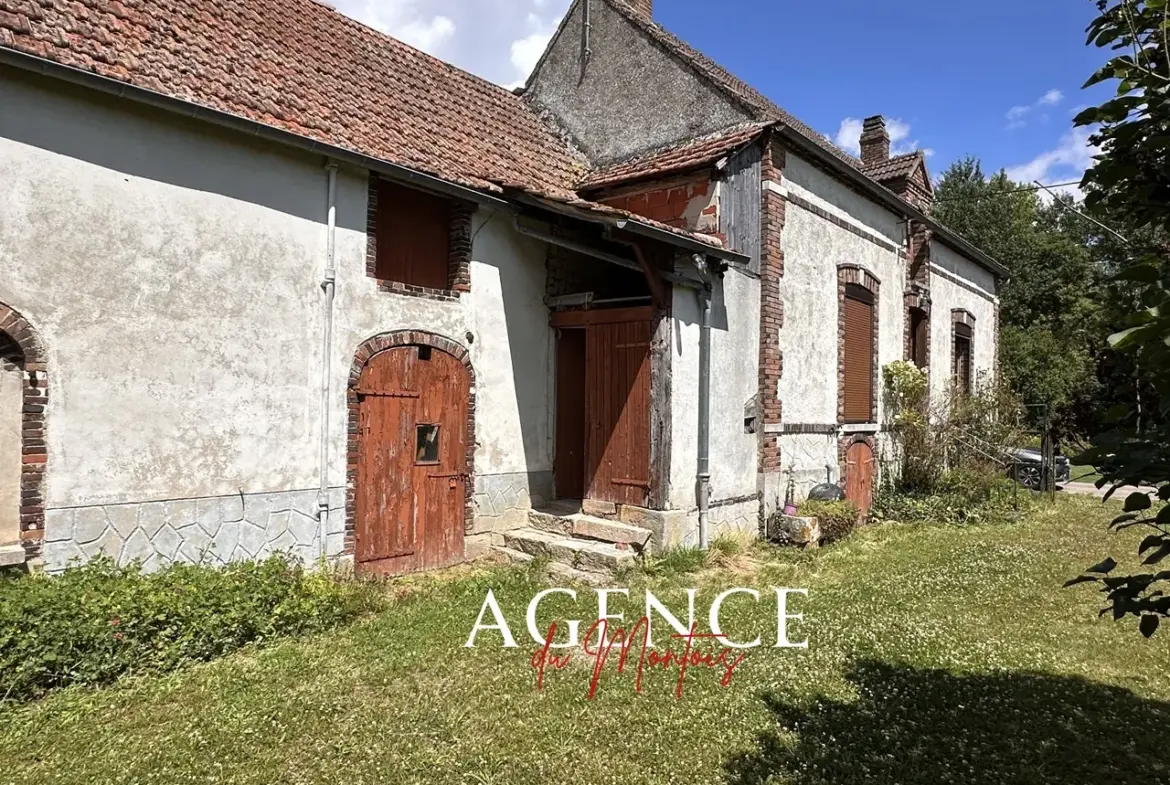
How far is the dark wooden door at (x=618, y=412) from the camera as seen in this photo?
829cm

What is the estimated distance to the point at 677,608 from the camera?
6.54m

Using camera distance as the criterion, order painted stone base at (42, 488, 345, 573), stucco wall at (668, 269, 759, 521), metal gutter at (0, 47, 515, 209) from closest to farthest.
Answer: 1. metal gutter at (0, 47, 515, 209)
2. painted stone base at (42, 488, 345, 573)
3. stucco wall at (668, 269, 759, 521)

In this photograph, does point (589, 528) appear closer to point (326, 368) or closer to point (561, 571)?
point (561, 571)

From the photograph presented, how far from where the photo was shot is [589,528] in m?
8.30

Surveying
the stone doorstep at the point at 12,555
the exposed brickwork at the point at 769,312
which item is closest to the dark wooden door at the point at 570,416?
the exposed brickwork at the point at 769,312

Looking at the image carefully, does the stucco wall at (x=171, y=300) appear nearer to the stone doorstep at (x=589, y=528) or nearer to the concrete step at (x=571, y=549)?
the concrete step at (x=571, y=549)

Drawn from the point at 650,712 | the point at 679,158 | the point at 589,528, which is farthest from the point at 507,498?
the point at 679,158

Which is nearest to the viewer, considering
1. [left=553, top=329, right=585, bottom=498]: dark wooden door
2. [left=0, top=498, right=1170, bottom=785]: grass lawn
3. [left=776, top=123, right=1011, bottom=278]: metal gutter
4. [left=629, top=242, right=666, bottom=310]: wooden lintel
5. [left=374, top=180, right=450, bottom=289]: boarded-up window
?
[left=0, top=498, right=1170, bottom=785]: grass lawn

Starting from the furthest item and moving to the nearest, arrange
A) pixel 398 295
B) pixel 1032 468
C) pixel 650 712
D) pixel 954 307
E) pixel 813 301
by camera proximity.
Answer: pixel 1032 468 → pixel 954 307 → pixel 813 301 → pixel 398 295 → pixel 650 712

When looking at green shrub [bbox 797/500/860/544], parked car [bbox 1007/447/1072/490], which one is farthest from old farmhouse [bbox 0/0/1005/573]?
parked car [bbox 1007/447/1072/490]

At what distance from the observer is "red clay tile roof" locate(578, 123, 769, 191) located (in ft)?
30.1

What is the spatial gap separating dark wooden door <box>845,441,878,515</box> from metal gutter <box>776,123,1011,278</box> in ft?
14.4

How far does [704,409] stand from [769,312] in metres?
2.04

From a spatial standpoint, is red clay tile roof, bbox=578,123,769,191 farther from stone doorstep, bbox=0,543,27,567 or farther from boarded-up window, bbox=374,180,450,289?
stone doorstep, bbox=0,543,27,567
